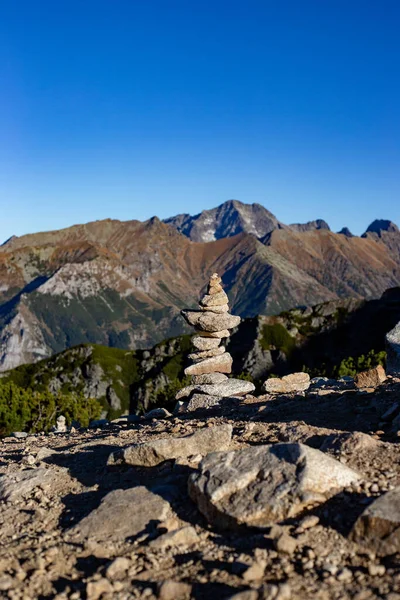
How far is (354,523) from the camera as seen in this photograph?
806cm

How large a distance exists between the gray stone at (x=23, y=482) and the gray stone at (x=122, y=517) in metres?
2.58

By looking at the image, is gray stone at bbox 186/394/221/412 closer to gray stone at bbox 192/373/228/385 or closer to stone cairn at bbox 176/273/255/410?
gray stone at bbox 192/373/228/385

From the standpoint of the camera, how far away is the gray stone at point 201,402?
74.7 feet

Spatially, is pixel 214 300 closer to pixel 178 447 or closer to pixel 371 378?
pixel 371 378

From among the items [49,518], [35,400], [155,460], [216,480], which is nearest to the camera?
[216,480]

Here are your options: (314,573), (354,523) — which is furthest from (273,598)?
(354,523)

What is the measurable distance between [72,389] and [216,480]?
19834 centimetres

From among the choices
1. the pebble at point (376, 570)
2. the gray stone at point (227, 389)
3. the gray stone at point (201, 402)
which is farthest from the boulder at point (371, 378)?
the pebble at point (376, 570)

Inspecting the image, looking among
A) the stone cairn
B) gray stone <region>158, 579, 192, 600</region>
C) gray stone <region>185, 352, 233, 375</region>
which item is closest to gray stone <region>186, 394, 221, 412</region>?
the stone cairn

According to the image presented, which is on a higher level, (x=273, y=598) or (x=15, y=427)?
(x=273, y=598)

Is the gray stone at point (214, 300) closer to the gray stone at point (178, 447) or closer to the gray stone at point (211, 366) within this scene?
the gray stone at point (211, 366)

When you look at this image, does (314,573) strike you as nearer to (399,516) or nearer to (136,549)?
(399,516)

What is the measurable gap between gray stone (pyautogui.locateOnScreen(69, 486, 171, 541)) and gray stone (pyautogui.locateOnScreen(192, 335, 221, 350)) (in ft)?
68.8

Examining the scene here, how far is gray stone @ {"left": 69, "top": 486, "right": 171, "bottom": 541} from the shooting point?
934 centimetres
